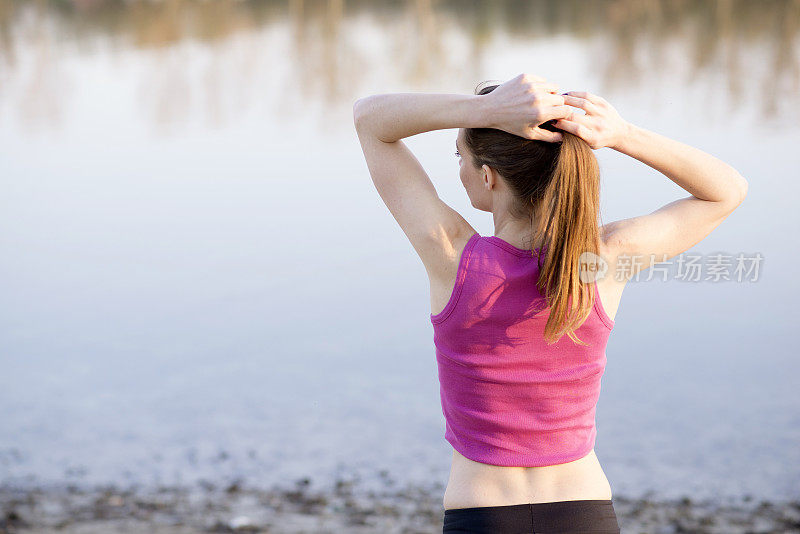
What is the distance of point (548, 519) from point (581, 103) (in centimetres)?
68

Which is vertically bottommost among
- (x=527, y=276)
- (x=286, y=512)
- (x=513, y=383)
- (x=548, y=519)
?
(x=286, y=512)

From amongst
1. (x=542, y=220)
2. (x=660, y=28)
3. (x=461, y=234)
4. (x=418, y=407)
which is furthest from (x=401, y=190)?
(x=660, y=28)

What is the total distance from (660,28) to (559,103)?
1121cm

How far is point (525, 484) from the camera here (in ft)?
4.53

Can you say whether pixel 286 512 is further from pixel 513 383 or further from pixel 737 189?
pixel 737 189

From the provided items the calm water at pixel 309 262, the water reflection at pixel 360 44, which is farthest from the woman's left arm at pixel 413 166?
the water reflection at pixel 360 44

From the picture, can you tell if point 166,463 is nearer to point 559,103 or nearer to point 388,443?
point 388,443

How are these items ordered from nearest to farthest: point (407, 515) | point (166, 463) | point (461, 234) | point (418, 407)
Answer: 1. point (461, 234)
2. point (407, 515)
3. point (166, 463)
4. point (418, 407)

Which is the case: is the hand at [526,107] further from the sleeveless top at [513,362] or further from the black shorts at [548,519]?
the black shorts at [548,519]

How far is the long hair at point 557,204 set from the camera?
1.29m

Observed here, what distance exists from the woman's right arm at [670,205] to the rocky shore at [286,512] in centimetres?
203

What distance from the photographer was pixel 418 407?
Answer: 168 inches

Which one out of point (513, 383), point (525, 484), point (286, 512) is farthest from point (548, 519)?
point (286, 512)

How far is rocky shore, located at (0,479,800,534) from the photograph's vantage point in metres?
3.15
